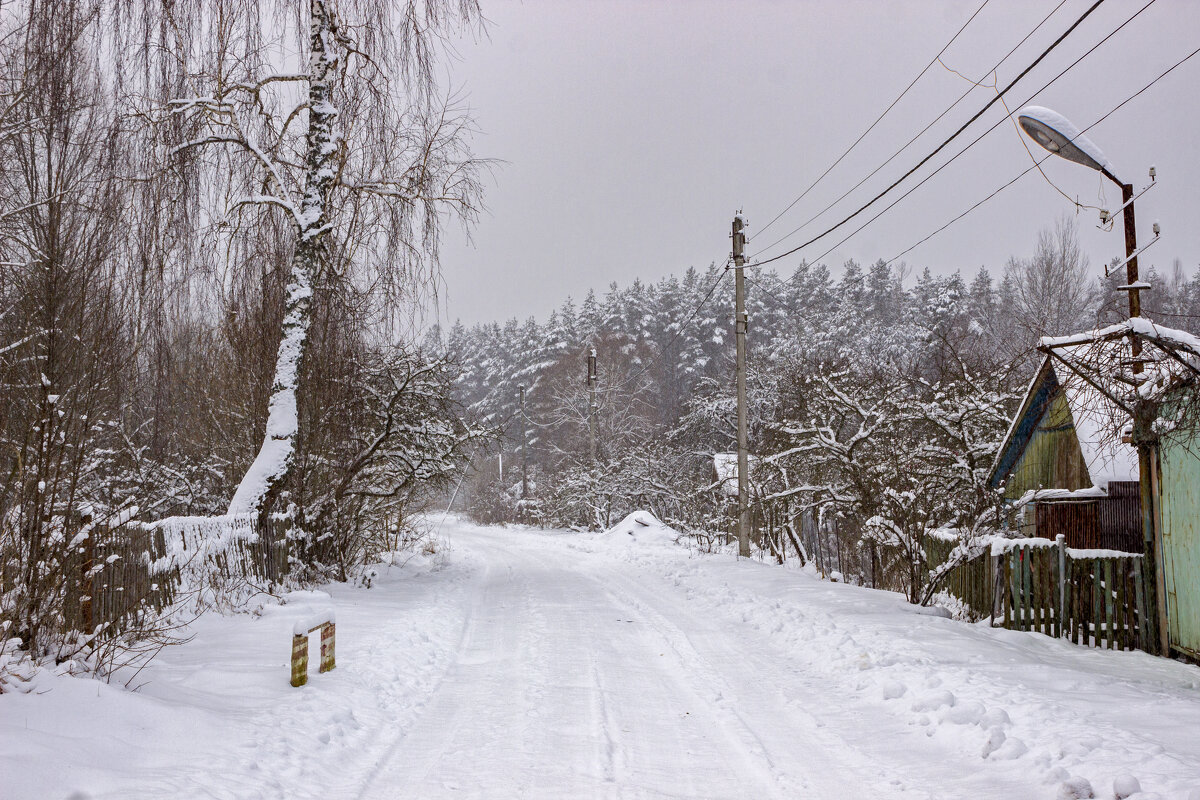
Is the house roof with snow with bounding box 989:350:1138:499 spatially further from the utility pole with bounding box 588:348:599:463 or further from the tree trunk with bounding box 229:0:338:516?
the utility pole with bounding box 588:348:599:463

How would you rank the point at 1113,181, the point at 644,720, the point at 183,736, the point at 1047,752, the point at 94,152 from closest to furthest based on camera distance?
the point at 183,736
the point at 1047,752
the point at 644,720
the point at 94,152
the point at 1113,181

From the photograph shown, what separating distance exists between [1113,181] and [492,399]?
5229 cm

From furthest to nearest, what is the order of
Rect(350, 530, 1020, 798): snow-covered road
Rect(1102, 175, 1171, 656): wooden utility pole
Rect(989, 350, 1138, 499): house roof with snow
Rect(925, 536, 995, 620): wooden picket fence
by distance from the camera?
1. Rect(989, 350, 1138, 499): house roof with snow
2. Rect(925, 536, 995, 620): wooden picket fence
3. Rect(1102, 175, 1171, 656): wooden utility pole
4. Rect(350, 530, 1020, 798): snow-covered road

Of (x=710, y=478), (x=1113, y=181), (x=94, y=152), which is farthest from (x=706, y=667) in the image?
(x=710, y=478)

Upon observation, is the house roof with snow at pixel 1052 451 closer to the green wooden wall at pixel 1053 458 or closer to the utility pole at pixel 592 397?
the green wooden wall at pixel 1053 458

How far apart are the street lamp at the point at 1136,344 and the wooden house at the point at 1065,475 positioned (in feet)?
5.31

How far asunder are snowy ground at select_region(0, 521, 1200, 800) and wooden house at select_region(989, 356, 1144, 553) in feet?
11.9

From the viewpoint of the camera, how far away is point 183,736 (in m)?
4.21

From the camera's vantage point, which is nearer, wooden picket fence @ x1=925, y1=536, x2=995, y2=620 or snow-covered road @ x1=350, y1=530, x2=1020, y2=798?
snow-covered road @ x1=350, y1=530, x2=1020, y2=798

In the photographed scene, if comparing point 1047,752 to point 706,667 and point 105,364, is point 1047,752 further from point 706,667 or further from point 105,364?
point 105,364

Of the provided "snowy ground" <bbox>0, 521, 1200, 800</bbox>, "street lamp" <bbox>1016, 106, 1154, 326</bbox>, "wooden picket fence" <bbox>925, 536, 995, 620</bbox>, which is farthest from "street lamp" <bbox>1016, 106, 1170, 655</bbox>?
"wooden picket fence" <bbox>925, 536, 995, 620</bbox>

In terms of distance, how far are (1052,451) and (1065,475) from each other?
0.53m

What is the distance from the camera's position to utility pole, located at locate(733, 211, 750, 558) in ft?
55.8

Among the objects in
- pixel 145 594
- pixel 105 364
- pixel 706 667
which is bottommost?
pixel 706 667
